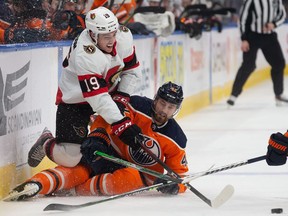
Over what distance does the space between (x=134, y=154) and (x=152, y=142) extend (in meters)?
0.14

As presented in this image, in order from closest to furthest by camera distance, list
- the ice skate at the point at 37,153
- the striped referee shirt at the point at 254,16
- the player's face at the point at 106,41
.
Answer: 1. the player's face at the point at 106,41
2. the ice skate at the point at 37,153
3. the striped referee shirt at the point at 254,16

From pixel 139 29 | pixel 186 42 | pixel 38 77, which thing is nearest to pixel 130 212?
pixel 38 77

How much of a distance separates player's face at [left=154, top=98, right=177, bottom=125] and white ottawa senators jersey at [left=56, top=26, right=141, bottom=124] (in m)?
0.29

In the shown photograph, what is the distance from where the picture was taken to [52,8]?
7.34 meters

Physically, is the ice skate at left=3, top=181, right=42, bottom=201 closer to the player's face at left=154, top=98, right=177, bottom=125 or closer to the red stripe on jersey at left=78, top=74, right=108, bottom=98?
the red stripe on jersey at left=78, top=74, right=108, bottom=98

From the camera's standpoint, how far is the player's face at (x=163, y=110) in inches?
215

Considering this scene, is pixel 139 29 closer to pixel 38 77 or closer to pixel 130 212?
pixel 38 77

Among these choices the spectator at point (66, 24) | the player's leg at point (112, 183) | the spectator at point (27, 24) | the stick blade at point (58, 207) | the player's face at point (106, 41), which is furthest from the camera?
the spectator at point (66, 24)

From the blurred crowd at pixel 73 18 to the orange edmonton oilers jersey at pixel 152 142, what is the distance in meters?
1.11

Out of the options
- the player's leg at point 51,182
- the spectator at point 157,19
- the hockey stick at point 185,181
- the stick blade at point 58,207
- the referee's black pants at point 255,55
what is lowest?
the referee's black pants at point 255,55

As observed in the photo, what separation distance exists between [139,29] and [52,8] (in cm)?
181

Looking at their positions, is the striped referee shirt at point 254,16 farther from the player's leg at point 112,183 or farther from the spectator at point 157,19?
the player's leg at point 112,183

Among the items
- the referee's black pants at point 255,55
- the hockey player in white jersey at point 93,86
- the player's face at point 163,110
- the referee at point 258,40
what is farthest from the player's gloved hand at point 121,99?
the referee's black pants at point 255,55

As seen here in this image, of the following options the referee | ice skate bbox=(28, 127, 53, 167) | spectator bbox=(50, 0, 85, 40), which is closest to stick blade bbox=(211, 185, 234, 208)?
ice skate bbox=(28, 127, 53, 167)
